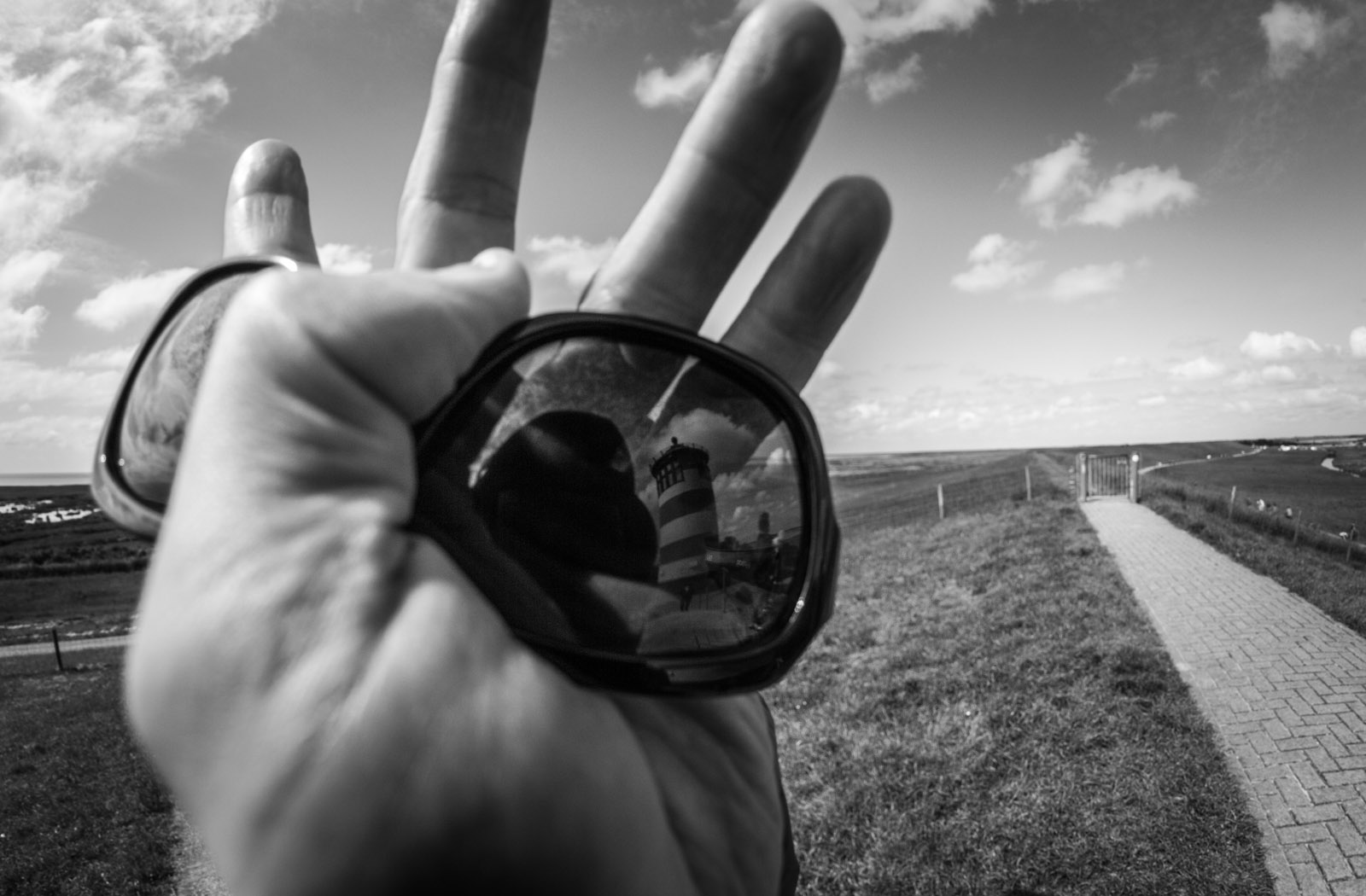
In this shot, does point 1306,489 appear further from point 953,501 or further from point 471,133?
point 471,133

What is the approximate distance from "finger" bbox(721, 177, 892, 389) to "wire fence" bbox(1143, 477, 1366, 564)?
20.6 m

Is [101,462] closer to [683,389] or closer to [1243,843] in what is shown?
[683,389]

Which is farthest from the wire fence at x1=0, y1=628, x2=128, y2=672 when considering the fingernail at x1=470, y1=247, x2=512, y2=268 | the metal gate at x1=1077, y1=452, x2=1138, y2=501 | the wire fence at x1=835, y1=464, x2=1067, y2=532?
the metal gate at x1=1077, y1=452, x2=1138, y2=501

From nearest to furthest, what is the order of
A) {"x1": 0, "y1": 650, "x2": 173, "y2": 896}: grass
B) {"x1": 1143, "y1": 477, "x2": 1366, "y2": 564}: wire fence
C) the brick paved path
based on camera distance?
the brick paved path
{"x1": 0, "y1": 650, "x2": 173, "y2": 896}: grass
{"x1": 1143, "y1": 477, "x2": 1366, "y2": 564}: wire fence

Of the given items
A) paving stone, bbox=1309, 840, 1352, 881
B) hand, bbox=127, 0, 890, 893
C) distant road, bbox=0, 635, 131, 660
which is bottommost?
distant road, bbox=0, 635, 131, 660

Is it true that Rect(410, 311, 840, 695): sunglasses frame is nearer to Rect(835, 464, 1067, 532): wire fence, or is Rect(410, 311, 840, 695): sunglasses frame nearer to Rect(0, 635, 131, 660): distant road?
Rect(835, 464, 1067, 532): wire fence

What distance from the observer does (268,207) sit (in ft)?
6.47

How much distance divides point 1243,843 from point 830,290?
5.71 meters

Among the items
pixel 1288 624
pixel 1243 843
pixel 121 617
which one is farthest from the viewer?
pixel 121 617

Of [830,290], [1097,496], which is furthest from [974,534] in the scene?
[830,290]

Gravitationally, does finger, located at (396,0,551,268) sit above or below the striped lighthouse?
above

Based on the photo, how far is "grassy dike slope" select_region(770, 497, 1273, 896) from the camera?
5.06 metres

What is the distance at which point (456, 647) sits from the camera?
992 mm

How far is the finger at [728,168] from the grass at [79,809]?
7893mm
